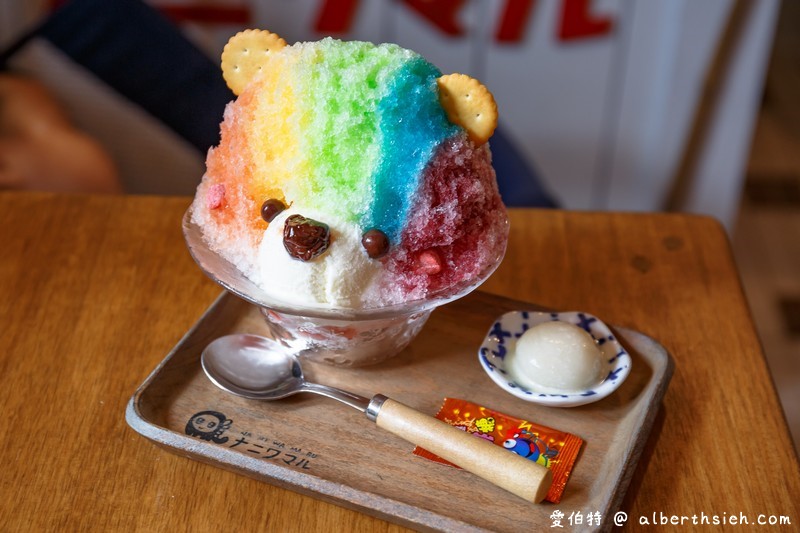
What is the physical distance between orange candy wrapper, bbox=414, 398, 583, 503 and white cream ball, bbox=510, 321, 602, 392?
48 mm

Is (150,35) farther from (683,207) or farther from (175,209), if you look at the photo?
(683,207)

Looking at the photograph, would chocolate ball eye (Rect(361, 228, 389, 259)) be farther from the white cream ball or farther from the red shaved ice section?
the white cream ball

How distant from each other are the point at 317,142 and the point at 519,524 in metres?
0.35

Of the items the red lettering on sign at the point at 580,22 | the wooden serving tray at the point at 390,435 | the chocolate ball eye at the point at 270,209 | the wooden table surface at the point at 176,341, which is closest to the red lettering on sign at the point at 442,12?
the red lettering on sign at the point at 580,22

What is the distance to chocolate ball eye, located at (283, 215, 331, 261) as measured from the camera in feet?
2.06

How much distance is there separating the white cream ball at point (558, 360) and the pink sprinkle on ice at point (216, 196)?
321 mm

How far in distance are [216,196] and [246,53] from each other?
0.14 metres

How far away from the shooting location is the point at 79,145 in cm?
151

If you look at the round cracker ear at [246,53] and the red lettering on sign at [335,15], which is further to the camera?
the red lettering on sign at [335,15]

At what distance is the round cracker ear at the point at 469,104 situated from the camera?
2.21ft

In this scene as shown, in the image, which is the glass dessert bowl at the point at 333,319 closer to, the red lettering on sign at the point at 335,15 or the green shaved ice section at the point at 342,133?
the green shaved ice section at the point at 342,133

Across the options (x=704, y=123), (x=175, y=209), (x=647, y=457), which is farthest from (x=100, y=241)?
(x=704, y=123)

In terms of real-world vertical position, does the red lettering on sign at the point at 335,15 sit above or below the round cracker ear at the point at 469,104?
below

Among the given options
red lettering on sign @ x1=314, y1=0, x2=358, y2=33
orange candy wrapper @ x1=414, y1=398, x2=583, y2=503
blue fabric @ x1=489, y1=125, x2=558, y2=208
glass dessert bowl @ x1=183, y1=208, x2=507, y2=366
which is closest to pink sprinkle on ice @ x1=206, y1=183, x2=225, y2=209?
glass dessert bowl @ x1=183, y1=208, x2=507, y2=366
